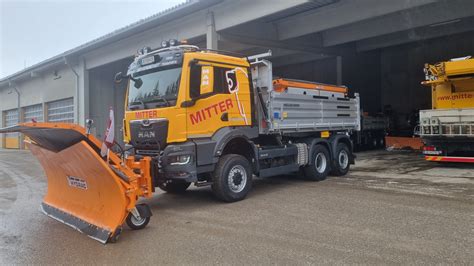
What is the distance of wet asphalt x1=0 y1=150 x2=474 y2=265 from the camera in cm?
456

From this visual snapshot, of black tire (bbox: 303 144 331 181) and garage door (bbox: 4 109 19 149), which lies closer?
black tire (bbox: 303 144 331 181)

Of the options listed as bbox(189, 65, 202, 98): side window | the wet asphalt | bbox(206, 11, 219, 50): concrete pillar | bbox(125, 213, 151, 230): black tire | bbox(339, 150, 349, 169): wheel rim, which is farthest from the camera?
bbox(206, 11, 219, 50): concrete pillar

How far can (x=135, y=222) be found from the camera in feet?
18.8

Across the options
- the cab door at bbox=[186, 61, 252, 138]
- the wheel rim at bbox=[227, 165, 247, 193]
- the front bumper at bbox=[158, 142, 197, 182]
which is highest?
the cab door at bbox=[186, 61, 252, 138]

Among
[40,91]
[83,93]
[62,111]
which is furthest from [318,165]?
[40,91]

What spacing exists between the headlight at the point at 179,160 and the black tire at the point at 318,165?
3.90m

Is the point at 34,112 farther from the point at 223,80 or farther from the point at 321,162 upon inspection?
the point at 223,80

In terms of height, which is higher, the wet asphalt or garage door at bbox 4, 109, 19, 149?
garage door at bbox 4, 109, 19, 149

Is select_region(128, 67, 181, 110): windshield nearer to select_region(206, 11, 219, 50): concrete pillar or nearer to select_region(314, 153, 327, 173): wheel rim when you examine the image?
select_region(314, 153, 327, 173): wheel rim

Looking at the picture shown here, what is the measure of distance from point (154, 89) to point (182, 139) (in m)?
1.18

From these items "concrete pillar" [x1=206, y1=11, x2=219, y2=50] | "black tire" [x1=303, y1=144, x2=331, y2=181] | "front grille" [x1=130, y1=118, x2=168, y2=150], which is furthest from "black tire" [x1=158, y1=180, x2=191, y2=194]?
"concrete pillar" [x1=206, y1=11, x2=219, y2=50]

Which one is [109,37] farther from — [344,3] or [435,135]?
[435,135]

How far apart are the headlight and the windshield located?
36.3 inches

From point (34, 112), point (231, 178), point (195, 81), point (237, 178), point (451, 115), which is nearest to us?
point (195, 81)
